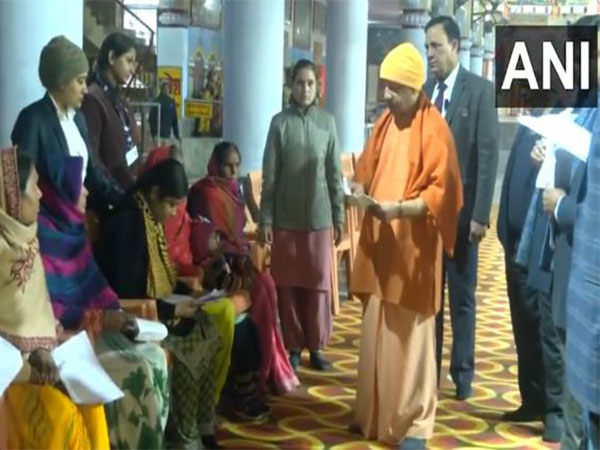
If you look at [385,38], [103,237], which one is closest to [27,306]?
[103,237]

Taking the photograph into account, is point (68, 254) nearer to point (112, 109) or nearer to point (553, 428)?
point (112, 109)

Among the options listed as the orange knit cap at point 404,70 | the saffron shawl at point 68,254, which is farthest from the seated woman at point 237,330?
the orange knit cap at point 404,70

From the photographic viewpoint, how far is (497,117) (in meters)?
4.46

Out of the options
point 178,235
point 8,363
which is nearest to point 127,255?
point 178,235

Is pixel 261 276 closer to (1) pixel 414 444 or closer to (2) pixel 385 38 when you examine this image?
(1) pixel 414 444

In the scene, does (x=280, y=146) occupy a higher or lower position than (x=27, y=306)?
higher

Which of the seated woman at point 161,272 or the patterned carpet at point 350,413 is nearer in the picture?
the seated woman at point 161,272

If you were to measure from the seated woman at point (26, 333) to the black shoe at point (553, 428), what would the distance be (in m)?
2.00

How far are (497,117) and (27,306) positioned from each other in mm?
2438

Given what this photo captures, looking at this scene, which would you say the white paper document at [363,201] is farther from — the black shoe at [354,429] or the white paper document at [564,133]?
the black shoe at [354,429]

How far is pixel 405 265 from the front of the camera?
12.4ft

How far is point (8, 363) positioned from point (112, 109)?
5.27ft

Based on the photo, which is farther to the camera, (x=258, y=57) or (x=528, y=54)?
(x=258, y=57)

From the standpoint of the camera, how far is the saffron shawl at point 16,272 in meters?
2.68
